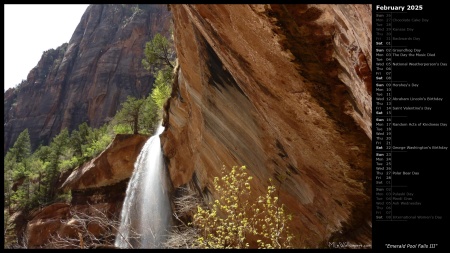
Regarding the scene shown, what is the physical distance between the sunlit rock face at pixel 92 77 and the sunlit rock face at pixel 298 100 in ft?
167

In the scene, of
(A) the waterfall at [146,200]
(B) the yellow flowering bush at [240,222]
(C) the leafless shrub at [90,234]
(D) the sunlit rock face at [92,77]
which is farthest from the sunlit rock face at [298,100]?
(D) the sunlit rock face at [92,77]

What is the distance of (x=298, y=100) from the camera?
6.36 meters

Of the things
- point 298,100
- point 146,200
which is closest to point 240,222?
point 298,100

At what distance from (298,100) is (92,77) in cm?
6472

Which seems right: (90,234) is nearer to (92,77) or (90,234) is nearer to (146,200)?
(146,200)

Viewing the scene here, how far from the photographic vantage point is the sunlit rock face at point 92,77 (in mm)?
60031

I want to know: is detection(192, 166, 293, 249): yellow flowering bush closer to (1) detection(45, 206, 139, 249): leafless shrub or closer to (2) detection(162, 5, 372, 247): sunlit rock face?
(2) detection(162, 5, 372, 247): sunlit rock face

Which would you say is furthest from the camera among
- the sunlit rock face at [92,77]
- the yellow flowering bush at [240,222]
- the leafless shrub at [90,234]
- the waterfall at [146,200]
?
the sunlit rock face at [92,77]

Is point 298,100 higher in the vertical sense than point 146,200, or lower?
higher

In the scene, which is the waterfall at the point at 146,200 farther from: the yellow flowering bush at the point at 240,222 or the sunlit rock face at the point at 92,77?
the sunlit rock face at the point at 92,77

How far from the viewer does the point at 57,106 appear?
65875mm

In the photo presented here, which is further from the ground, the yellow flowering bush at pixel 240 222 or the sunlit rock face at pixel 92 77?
the sunlit rock face at pixel 92 77
